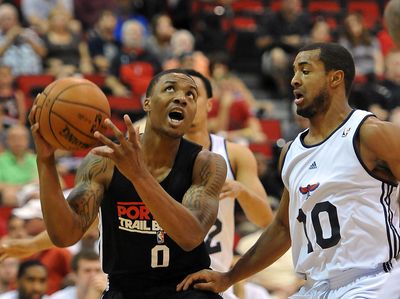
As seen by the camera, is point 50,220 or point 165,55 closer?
point 50,220

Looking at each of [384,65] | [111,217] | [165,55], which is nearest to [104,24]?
[165,55]

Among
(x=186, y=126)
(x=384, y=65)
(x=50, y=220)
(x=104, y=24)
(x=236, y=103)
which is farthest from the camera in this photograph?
(x=384, y=65)

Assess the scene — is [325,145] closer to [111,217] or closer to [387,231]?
[387,231]

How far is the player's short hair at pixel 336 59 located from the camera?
→ 4828mm

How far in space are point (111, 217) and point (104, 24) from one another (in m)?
9.67

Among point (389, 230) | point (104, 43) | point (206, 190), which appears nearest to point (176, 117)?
point (206, 190)

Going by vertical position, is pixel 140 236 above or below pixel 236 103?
above

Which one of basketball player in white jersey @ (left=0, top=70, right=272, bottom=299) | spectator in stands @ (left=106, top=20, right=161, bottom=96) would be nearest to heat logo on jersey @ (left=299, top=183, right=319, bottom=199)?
basketball player in white jersey @ (left=0, top=70, right=272, bottom=299)

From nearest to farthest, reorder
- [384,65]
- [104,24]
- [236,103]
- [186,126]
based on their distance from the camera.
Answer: [186,126], [236,103], [104,24], [384,65]

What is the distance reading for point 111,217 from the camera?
476cm

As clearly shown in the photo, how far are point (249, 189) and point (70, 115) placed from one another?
198 centimetres

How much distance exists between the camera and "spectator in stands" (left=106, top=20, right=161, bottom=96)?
1345 centimetres

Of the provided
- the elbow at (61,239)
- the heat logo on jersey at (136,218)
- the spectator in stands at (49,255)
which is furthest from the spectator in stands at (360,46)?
the elbow at (61,239)

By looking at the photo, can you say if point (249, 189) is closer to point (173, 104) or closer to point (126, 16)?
point (173, 104)
